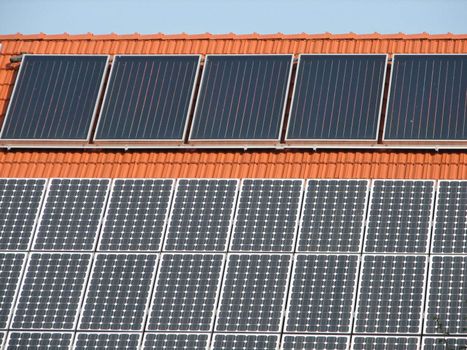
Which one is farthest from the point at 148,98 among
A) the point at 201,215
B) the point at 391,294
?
the point at 391,294

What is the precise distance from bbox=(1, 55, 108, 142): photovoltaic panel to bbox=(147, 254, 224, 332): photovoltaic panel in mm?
5403

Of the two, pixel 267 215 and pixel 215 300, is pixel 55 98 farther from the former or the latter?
pixel 215 300

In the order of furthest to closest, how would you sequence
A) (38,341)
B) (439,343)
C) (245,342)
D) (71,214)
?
(71,214), (38,341), (245,342), (439,343)

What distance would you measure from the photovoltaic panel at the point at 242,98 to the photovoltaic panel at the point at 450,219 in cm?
491

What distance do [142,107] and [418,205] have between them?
27.5 feet

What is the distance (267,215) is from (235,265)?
1.68m

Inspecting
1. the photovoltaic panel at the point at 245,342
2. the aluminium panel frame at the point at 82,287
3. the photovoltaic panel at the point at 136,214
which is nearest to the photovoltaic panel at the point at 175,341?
the photovoltaic panel at the point at 245,342

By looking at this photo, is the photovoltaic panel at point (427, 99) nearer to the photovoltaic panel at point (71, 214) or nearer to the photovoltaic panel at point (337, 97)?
the photovoltaic panel at point (337, 97)

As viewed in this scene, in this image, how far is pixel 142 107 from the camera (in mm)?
42188

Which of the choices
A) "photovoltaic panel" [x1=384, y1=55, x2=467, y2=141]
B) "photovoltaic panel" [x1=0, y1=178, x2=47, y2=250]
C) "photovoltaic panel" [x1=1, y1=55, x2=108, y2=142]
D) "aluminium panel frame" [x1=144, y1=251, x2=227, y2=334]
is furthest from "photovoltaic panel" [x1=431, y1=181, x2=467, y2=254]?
"photovoltaic panel" [x1=0, y1=178, x2=47, y2=250]

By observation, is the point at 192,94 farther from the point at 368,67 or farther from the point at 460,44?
the point at 460,44

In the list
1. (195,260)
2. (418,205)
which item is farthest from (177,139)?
(418,205)

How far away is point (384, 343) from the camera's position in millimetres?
36062

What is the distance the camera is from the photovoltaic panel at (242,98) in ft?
135
